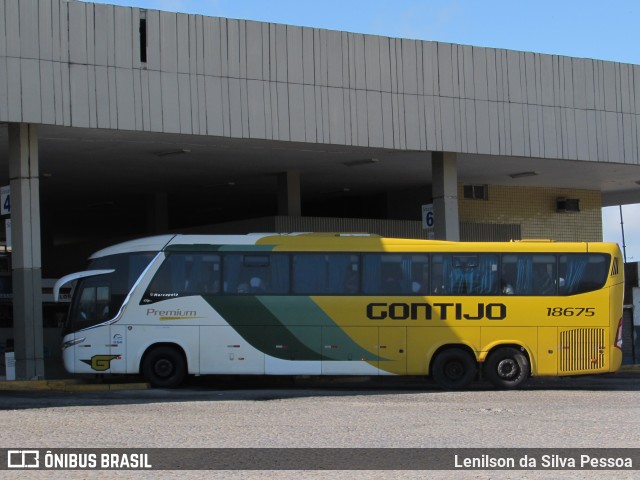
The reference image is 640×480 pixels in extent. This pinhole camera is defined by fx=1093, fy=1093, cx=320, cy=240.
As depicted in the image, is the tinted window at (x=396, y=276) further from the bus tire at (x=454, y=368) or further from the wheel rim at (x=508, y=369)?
the wheel rim at (x=508, y=369)

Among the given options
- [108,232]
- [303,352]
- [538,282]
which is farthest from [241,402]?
[108,232]

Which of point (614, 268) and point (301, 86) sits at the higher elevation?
point (301, 86)

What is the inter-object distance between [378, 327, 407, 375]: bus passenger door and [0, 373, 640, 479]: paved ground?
44cm

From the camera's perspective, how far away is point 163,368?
2180 cm

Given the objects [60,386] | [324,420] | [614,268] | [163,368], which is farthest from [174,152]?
[324,420]

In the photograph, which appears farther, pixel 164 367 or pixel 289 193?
pixel 289 193

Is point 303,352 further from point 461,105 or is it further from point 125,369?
point 461,105

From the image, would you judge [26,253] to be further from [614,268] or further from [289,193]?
[614,268]

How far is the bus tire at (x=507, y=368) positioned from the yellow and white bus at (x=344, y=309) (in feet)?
0.08

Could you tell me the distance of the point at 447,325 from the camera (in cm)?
2203

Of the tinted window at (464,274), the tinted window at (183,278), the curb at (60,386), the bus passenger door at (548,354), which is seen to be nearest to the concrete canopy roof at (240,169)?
the tinted window at (183,278)

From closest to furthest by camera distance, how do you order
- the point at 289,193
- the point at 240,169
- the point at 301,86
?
1. the point at 301,86
2. the point at 240,169
3. the point at 289,193

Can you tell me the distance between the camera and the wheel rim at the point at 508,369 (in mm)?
21984

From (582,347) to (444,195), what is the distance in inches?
264
